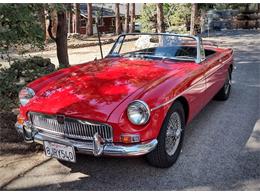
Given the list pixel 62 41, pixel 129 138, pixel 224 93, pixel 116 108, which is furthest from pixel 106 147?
pixel 62 41

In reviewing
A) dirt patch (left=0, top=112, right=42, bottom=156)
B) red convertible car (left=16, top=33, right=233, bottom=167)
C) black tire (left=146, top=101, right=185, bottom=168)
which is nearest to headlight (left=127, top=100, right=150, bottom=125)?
red convertible car (left=16, top=33, right=233, bottom=167)

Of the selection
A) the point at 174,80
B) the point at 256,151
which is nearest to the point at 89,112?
the point at 174,80

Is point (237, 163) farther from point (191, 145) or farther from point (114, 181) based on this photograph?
Answer: point (114, 181)

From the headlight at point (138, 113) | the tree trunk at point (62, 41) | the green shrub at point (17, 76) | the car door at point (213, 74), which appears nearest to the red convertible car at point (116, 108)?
the headlight at point (138, 113)

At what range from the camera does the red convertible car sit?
3.05 meters

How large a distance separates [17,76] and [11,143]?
125 inches

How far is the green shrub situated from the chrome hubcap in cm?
300

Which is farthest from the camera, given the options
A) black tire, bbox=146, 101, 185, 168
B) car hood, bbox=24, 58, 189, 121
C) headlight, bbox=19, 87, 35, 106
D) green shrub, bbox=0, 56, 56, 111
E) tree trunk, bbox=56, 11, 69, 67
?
tree trunk, bbox=56, 11, 69, 67

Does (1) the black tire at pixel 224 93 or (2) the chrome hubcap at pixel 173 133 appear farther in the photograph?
(1) the black tire at pixel 224 93

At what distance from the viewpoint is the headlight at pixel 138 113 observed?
120 inches

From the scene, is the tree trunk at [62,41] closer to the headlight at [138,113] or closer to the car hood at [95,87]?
the car hood at [95,87]

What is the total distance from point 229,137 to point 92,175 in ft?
6.24

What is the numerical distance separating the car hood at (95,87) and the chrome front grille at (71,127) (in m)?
0.07

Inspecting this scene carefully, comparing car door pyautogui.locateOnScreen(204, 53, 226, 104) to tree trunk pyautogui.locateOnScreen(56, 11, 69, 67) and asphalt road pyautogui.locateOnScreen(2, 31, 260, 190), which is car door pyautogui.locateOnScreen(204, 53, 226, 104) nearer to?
asphalt road pyautogui.locateOnScreen(2, 31, 260, 190)
